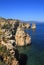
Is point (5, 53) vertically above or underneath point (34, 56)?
above

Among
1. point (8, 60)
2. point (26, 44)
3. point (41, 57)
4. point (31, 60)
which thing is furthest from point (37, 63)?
point (26, 44)

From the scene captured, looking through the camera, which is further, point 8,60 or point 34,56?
point 34,56

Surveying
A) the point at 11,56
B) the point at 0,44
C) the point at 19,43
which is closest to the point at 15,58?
the point at 11,56

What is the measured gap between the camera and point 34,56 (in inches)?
2275

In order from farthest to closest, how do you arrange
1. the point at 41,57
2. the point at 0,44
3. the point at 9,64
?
the point at 41,57 < the point at 0,44 < the point at 9,64

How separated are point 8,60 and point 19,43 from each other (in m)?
37.0

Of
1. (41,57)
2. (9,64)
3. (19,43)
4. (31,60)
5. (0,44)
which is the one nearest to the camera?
(9,64)

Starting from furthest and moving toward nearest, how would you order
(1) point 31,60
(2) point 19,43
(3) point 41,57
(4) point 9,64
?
Result: (2) point 19,43 < (3) point 41,57 < (1) point 31,60 < (4) point 9,64

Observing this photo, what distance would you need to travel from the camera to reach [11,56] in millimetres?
44656

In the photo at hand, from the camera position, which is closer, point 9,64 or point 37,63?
point 9,64

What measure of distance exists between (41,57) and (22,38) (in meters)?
26.4

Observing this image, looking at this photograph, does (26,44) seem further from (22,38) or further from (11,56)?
(11,56)

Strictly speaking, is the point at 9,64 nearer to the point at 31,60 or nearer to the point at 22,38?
the point at 31,60

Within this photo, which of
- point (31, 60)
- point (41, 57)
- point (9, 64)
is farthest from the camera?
point (41, 57)
